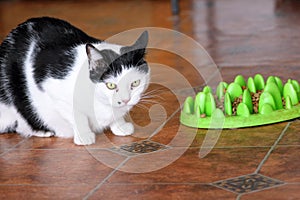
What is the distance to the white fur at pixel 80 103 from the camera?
2.23 metres

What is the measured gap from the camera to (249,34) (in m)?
4.36

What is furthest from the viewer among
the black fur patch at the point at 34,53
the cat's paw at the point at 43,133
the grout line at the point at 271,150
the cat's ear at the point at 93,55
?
the cat's paw at the point at 43,133

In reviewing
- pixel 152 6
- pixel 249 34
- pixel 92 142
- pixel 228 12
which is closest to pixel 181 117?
A: pixel 92 142

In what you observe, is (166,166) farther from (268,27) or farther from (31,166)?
(268,27)

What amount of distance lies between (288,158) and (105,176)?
23.5 inches

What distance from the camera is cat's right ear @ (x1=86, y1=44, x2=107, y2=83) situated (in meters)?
2.17

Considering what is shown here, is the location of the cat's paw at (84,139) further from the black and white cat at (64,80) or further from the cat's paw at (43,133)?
the cat's paw at (43,133)

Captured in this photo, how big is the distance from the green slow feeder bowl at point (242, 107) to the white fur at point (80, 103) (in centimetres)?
27

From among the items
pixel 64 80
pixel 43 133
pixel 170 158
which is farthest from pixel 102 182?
pixel 43 133

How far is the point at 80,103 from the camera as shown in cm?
234

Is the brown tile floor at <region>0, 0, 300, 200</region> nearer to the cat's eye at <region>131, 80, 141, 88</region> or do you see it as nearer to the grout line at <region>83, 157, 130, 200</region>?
the grout line at <region>83, 157, 130, 200</region>

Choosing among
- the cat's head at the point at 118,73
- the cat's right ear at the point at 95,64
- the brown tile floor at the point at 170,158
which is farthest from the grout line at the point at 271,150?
the cat's right ear at the point at 95,64

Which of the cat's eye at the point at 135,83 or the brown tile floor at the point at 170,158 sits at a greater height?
the cat's eye at the point at 135,83

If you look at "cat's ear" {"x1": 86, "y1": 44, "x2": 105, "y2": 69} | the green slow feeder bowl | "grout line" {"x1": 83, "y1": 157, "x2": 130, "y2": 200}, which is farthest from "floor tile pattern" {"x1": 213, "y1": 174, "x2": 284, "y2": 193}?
"cat's ear" {"x1": 86, "y1": 44, "x2": 105, "y2": 69}
